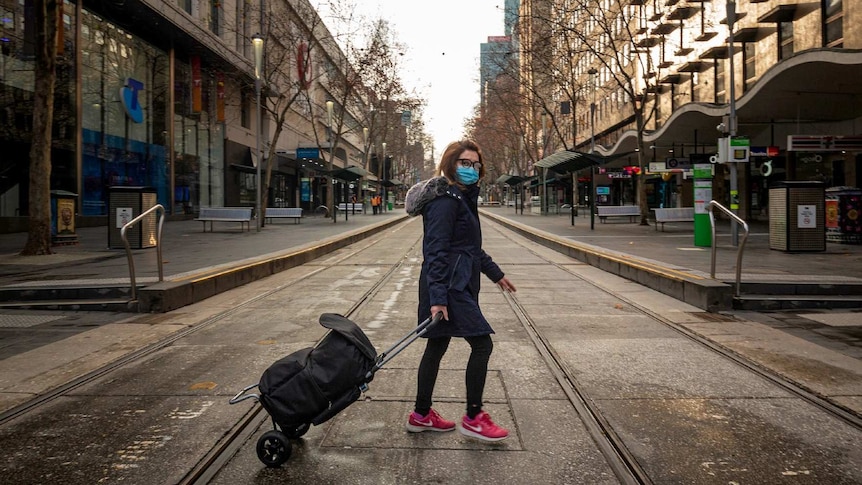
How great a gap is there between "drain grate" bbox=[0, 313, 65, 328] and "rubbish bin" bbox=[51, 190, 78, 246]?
27.6 feet

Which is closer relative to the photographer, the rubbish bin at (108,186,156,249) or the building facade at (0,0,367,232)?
the rubbish bin at (108,186,156,249)

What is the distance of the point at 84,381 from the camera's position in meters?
4.75

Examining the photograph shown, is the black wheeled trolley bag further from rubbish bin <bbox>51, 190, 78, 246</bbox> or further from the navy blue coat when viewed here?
rubbish bin <bbox>51, 190, 78, 246</bbox>

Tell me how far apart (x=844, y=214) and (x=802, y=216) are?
3.02 metres

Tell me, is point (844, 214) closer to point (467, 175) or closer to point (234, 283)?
point (234, 283)

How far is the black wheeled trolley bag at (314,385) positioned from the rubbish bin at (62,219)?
1424 cm

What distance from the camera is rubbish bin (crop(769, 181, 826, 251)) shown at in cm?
1340

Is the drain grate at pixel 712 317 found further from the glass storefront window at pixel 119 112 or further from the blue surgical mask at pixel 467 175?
the glass storefront window at pixel 119 112

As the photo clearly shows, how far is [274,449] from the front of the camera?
3.22m

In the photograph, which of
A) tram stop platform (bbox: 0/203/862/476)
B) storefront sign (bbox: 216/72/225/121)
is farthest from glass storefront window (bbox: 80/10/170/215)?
tram stop platform (bbox: 0/203/862/476)

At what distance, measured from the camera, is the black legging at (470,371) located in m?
3.55

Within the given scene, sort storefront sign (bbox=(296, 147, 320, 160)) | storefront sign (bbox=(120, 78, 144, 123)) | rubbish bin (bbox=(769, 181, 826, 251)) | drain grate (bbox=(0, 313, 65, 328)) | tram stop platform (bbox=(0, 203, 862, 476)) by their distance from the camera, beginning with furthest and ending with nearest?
storefront sign (bbox=(296, 147, 320, 160)) → storefront sign (bbox=(120, 78, 144, 123)) → rubbish bin (bbox=(769, 181, 826, 251)) → drain grate (bbox=(0, 313, 65, 328)) → tram stop platform (bbox=(0, 203, 862, 476))

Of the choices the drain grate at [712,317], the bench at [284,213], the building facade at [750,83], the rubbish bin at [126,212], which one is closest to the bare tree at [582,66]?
the building facade at [750,83]

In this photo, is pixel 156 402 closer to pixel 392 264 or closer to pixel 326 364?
pixel 326 364
